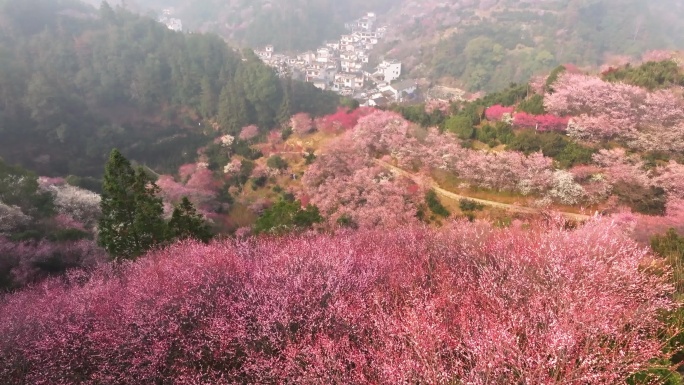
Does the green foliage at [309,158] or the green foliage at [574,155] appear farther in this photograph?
the green foliage at [309,158]

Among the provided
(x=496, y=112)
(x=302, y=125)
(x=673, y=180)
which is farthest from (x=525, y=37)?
(x=673, y=180)

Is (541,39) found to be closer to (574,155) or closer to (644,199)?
(574,155)

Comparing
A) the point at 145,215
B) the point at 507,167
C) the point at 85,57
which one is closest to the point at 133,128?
the point at 85,57

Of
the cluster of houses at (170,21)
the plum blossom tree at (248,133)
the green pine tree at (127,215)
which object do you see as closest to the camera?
the green pine tree at (127,215)

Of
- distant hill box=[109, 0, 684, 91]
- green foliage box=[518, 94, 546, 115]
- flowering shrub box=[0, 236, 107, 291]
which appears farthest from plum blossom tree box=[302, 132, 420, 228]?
distant hill box=[109, 0, 684, 91]

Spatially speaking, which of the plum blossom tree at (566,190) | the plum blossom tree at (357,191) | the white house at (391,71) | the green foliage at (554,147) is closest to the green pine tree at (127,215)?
the plum blossom tree at (357,191)

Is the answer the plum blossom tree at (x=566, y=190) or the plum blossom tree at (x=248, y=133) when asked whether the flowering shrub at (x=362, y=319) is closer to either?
the plum blossom tree at (x=566, y=190)
